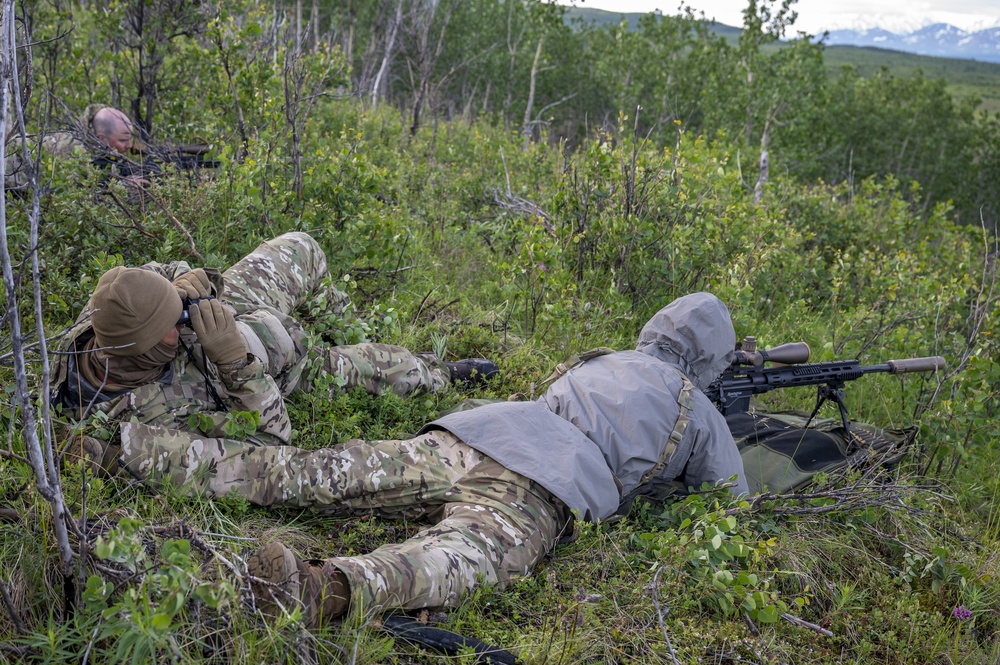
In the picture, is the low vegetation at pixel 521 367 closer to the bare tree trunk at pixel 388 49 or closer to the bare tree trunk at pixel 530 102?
the bare tree trunk at pixel 530 102

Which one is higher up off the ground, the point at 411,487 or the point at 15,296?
the point at 15,296

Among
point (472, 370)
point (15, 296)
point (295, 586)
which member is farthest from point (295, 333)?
point (15, 296)

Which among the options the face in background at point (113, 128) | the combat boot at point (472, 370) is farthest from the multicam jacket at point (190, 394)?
the face in background at point (113, 128)

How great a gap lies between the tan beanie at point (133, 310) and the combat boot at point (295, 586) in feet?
3.40

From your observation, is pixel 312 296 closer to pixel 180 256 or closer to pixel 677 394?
pixel 180 256

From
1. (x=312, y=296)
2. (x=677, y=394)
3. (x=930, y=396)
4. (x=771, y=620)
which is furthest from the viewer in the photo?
(x=930, y=396)

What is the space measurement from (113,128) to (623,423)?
4.55 meters

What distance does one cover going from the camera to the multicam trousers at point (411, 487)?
2.57 m

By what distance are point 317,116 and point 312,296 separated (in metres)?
4.49

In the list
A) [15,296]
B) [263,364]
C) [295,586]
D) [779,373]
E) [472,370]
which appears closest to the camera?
[15,296]

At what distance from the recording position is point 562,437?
290 cm

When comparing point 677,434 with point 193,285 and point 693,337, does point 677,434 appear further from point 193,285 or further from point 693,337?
point 193,285

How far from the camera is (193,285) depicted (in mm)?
3076

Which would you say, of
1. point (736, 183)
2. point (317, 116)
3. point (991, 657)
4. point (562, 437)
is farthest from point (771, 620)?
A: point (317, 116)
